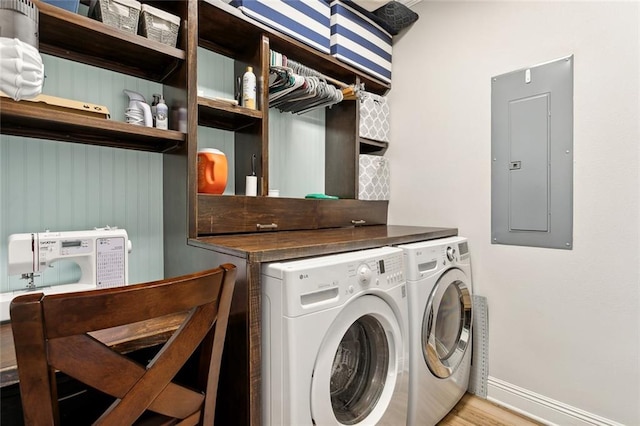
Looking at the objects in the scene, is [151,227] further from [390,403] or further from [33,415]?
[390,403]

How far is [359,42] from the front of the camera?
2211mm

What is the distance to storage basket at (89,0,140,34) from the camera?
4.09ft

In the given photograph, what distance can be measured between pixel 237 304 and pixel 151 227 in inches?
32.6

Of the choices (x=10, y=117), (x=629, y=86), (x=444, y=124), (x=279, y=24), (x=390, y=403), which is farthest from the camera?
(x=444, y=124)

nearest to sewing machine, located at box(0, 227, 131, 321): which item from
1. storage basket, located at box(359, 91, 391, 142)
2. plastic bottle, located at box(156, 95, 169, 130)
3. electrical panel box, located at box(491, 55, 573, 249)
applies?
plastic bottle, located at box(156, 95, 169, 130)

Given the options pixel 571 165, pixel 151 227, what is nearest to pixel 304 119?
pixel 151 227

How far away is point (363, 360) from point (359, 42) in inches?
81.8

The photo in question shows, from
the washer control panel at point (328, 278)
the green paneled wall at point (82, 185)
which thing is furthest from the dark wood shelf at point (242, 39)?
the washer control panel at point (328, 278)

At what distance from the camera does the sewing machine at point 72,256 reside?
1074mm

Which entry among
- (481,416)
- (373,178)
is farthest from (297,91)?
(481,416)

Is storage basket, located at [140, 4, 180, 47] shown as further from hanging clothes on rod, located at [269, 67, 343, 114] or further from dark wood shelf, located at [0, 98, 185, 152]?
hanging clothes on rod, located at [269, 67, 343, 114]

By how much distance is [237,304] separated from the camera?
1.10 metres

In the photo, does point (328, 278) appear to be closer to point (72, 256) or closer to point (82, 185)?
point (72, 256)

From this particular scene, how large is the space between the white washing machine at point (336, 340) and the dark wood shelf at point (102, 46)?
111 centimetres
